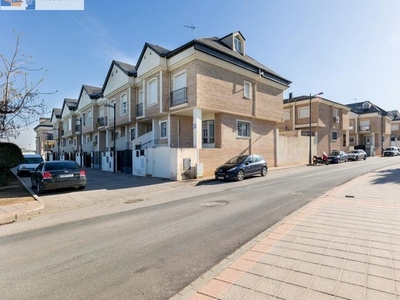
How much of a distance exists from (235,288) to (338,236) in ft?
9.01

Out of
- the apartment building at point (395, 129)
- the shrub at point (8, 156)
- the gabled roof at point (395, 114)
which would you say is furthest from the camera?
the gabled roof at point (395, 114)

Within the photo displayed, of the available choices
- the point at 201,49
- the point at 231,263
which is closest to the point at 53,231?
the point at 231,263

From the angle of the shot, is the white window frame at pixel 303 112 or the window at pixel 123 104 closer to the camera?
the window at pixel 123 104

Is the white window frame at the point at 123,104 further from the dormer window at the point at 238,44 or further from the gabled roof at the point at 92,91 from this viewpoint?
the dormer window at the point at 238,44

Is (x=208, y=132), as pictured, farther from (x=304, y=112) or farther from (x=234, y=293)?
(x=304, y=112)

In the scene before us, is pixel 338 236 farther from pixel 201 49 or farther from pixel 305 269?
pixel 201 49

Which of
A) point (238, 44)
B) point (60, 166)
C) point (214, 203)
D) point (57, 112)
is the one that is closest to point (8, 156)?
point (60, 166)

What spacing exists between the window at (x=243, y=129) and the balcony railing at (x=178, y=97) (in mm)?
5473

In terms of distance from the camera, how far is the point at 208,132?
64.0 ft

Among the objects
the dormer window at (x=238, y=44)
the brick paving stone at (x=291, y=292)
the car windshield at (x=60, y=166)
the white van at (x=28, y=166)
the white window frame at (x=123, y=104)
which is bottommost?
the brick paving stone at (x=291, y=292)

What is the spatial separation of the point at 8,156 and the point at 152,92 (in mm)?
11079

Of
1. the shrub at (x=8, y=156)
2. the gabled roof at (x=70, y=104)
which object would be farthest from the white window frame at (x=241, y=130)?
the gabled roof at (x=70, y=104)

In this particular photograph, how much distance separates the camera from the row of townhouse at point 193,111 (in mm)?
16422

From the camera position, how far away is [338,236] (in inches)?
178
